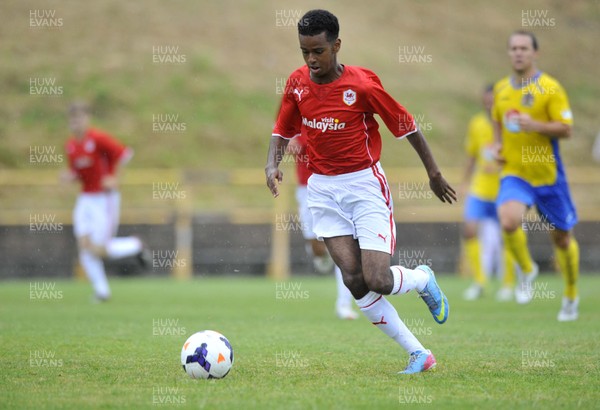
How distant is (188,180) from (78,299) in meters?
8.39

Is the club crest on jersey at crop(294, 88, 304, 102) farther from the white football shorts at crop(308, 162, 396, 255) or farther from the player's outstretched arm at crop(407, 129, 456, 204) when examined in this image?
the player's outstretched arm at crop(407, 129, 456, 204)

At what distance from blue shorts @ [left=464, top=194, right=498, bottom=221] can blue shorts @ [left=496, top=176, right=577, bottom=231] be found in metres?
4.30

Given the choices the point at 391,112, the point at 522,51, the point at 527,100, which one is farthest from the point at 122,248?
the point at 391,112

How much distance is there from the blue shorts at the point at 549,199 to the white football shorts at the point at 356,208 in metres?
3.63

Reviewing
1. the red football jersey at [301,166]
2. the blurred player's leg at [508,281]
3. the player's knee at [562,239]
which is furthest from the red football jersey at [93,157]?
the player's knee at [562,239]

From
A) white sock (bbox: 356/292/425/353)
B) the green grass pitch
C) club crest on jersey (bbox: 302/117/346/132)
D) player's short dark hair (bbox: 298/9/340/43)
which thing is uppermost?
player's short dark hair (bbox: 298/9/340/43)

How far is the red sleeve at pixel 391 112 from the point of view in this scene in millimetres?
6816

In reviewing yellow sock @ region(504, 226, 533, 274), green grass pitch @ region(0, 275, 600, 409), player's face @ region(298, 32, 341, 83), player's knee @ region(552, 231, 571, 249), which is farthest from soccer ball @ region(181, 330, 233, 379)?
player's knee @ region(552, 231, 571, 249)

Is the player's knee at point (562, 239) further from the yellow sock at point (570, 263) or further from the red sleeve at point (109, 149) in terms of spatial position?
the red sleeve at point (109, 149)

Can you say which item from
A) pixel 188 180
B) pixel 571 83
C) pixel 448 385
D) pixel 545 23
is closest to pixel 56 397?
pixel 448 385

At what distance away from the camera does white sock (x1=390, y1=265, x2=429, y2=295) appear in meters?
6.82

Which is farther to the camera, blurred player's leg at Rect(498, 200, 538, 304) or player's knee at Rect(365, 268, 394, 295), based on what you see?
blurred player's leg at Rect(498, 200, 538, 304)

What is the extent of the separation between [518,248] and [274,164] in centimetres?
466

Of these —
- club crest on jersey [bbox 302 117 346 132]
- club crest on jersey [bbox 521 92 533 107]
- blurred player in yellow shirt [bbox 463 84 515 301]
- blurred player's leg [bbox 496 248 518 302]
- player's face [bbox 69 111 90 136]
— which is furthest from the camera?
blurred player in yellow shirt [bbox 463 84 515 301]
